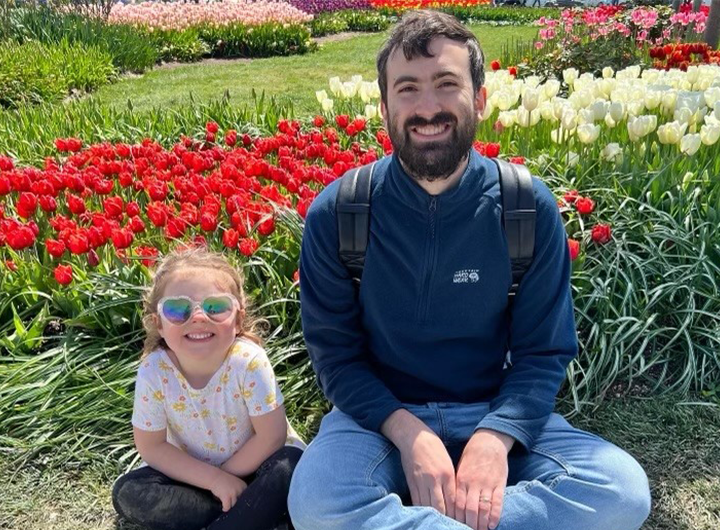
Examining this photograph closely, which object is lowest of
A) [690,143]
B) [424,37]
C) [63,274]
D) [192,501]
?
[192,501]

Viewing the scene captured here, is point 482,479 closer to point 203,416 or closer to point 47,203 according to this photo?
point 203,416

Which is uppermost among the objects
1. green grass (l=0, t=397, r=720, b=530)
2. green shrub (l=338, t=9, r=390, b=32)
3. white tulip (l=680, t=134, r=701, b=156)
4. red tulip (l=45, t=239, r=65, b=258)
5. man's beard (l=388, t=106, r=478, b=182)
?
man's beard (l=388, t=106, r=478, b=182)

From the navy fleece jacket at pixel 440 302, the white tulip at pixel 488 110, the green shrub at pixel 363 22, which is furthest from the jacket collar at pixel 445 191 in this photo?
the green shrub at pixel 363 22

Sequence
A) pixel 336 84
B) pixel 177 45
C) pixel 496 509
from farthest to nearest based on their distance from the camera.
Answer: pixel 177 45 → pixel 336 84 → pixel 496 509

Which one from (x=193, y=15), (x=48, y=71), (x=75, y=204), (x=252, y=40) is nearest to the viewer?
(x=75, y=204)

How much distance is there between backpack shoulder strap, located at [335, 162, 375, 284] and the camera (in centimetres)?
224

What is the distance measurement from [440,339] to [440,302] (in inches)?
4.4

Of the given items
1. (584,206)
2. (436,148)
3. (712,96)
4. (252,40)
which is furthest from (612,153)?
(252,40)

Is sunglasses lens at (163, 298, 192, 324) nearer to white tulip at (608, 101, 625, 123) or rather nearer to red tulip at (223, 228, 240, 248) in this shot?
red tulip at (223, 228, 240, 248)

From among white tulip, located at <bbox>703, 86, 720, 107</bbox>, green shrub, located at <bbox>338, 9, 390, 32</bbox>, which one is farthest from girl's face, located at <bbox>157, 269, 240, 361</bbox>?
green shrub, located at <bbox>338, 9, 390, 32</bbox>

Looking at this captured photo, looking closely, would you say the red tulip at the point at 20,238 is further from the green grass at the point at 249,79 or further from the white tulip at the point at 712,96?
the green grass at the point at 249,79

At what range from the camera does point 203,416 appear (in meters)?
2.37

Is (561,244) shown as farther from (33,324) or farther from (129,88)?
(129,88)

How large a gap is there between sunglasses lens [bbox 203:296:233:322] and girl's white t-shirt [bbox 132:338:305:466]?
0.45 feet
